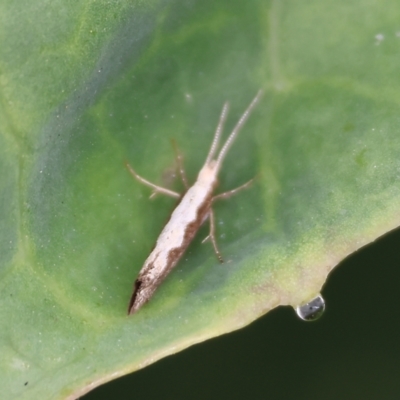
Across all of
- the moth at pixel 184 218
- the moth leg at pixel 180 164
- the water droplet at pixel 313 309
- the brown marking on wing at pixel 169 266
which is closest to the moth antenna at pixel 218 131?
the moth at pixel 184 218

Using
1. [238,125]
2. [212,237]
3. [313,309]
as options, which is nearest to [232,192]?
[212,237]

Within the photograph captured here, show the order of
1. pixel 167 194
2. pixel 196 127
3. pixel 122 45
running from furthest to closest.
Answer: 1. pixel 167 194
2. pixel 196 127
3. pixel 122 45

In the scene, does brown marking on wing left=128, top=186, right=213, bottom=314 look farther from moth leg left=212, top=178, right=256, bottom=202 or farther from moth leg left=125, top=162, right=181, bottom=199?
moth leg left=125, top=162, right=181, bottom=199

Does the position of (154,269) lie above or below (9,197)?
below

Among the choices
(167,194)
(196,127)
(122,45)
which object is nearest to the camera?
(122,45)

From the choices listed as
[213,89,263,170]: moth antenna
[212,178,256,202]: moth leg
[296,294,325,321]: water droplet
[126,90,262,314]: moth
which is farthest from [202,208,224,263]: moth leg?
[296,294,325,321]: water droplet

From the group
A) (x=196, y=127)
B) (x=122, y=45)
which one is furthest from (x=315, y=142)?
(x=122, y=45)

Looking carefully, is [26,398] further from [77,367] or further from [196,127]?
[196,127]

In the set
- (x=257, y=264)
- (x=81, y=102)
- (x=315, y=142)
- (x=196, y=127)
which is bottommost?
(x=257, y=264)
